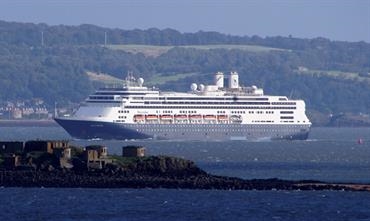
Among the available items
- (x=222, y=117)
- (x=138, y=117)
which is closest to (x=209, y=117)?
(x=222, y=117)

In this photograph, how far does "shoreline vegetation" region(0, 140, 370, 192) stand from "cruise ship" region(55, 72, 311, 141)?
78890 mm

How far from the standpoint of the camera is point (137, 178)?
85.4 metres

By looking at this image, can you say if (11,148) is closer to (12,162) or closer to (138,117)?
(12,162)

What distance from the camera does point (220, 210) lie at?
74375 mm

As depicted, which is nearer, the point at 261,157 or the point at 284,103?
the point at 261,157

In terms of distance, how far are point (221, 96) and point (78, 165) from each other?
9011 centimetres

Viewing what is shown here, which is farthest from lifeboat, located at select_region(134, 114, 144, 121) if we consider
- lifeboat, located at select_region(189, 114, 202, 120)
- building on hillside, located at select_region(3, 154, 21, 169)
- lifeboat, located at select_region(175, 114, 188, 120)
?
building on hillside, located at select_region(3, 154, 21, 169)

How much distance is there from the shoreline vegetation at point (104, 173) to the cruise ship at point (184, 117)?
78.9m

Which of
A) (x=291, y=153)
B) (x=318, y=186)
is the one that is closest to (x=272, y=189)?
(x=318, y=186)

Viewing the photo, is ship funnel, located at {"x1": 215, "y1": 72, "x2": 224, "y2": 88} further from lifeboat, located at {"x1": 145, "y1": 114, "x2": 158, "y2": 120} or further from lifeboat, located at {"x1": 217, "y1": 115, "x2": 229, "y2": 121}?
lifeboat, located at {"x1": 145, "y1": 114, "x2": 158, "y2": 120}

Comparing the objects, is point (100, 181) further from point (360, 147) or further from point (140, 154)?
point (360, 147)

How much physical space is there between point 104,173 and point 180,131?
86.2 metres

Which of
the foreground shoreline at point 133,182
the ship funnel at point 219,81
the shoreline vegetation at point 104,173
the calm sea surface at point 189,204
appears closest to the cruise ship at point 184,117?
the ship funnel at point 219,81

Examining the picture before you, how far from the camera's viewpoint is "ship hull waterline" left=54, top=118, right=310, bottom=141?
168 meters
